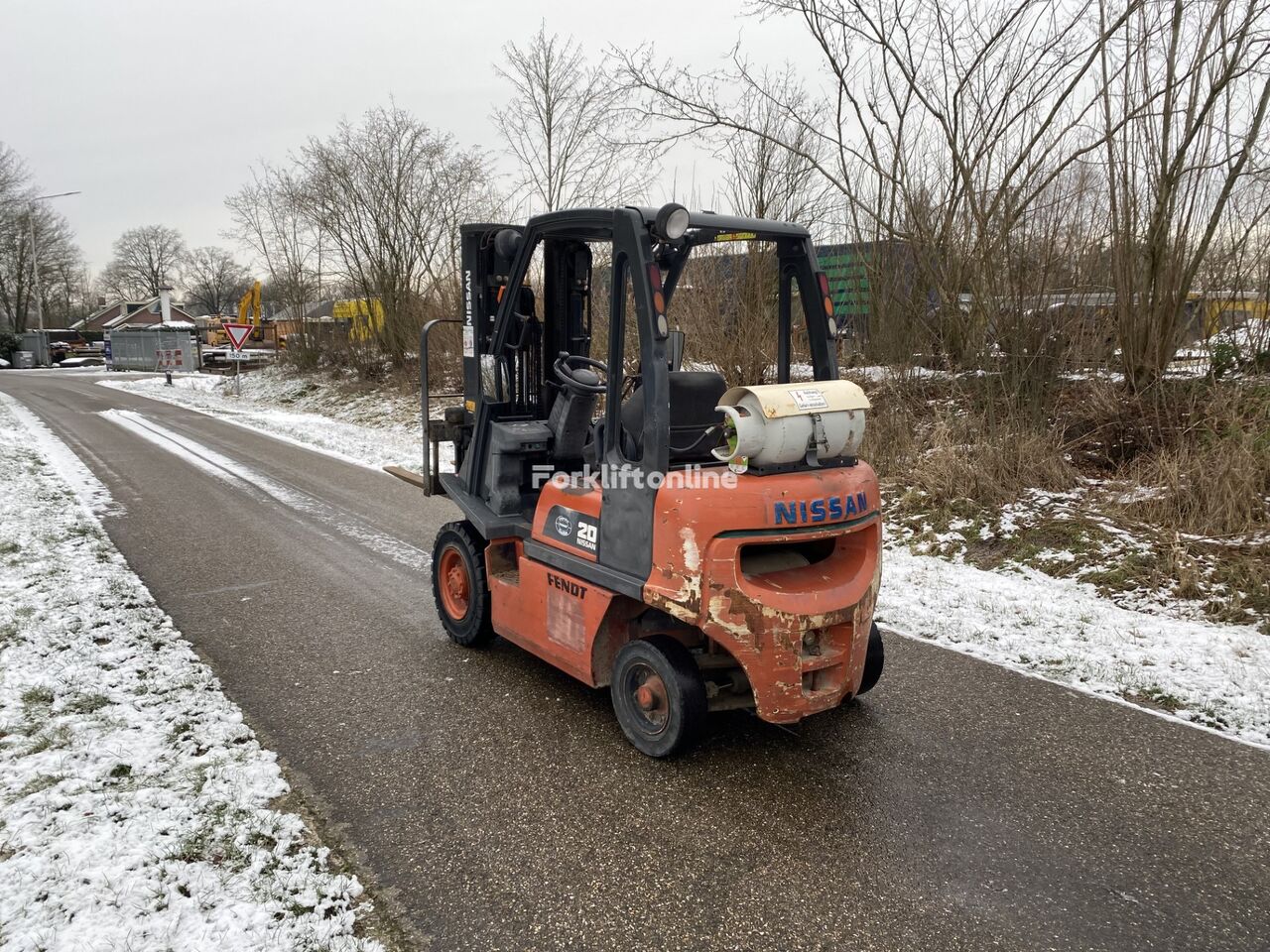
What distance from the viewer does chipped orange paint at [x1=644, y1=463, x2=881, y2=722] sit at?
11.3 ft

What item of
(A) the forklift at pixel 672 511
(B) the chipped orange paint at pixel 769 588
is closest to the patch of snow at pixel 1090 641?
(A) the forklift at pixel 672 511

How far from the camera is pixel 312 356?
25891 millimetres

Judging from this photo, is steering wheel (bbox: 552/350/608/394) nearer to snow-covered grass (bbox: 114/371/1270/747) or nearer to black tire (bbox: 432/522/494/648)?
black tire (bbox: 432/522/494/648)

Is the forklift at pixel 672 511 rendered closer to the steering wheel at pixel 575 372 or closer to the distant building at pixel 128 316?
the steering wheel at pixel 575 372

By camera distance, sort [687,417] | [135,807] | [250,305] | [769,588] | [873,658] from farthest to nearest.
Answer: [250,305] → [873,658] → [687,417] → [769,588] → [135,807]

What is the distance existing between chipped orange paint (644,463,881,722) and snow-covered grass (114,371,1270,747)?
6.12ft

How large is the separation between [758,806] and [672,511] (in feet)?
4.10

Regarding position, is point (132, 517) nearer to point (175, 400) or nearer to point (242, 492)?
point (242, 492)

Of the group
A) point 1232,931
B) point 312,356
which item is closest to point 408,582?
point 1232,931

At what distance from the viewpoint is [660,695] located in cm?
379

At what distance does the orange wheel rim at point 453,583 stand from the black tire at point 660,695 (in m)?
1.51

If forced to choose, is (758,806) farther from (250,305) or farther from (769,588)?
(250,305)

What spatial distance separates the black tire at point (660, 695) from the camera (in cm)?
364

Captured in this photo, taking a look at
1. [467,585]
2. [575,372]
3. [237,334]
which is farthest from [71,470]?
[237,334]
